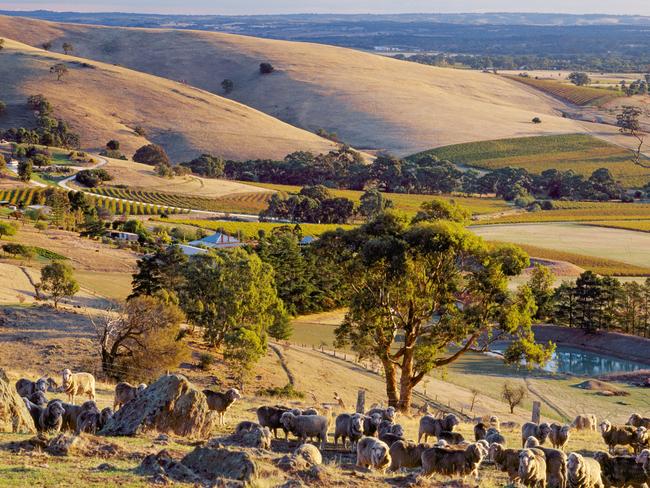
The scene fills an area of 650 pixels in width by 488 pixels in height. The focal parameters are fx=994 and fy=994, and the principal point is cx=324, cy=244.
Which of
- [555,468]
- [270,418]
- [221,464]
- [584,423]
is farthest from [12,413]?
[584,423]

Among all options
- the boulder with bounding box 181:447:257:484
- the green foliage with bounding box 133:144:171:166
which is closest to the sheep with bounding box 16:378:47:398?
the boulder with bounding box 181:447:257:484

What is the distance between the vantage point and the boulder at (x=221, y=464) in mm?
16766

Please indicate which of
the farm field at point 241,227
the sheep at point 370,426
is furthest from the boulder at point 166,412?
the farm field at point 241,227

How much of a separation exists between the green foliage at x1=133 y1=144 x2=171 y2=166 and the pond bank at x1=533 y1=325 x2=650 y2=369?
111m

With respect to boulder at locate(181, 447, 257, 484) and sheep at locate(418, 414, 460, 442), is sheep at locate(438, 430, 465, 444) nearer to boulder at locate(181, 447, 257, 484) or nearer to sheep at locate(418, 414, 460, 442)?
sheep at locate(418, 414, 460, 442)

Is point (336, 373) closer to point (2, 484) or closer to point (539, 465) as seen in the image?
point (539, 465)

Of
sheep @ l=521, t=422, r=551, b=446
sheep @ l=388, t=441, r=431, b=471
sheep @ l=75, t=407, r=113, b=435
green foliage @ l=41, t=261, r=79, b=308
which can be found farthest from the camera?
green foliage @ l=41, t=261, r=79, b=308

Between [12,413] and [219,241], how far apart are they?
80.0 meters

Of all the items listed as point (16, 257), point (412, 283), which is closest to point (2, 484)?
point (412, 283)

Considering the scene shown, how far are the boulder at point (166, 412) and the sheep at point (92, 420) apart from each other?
1.09ft

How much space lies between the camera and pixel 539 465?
19.8 m

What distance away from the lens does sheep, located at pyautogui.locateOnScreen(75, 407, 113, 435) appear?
22.1 metres

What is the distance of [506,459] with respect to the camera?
70.5ft

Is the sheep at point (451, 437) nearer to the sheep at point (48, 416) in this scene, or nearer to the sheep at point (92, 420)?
the sheep at point (92, 420)
